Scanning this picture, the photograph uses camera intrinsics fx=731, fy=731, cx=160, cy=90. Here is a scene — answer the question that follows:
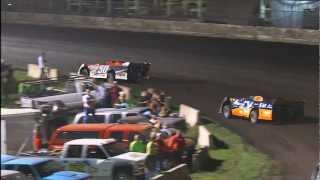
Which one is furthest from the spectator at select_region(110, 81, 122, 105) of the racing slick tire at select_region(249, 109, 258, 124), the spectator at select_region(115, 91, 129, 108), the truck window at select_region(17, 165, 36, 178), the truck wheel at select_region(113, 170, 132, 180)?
the racing slick tire at select_region(249, 109, 258, 124)

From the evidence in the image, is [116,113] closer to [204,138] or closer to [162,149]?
[162,149]

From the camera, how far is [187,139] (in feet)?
8.25

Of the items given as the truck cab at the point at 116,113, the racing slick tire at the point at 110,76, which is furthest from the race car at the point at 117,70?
the truck cab at the point at 116,113

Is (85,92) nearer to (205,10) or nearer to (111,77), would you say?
(111,77)

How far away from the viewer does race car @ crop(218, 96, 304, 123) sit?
2.66 meters

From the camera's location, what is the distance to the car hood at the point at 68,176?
2.27 meters

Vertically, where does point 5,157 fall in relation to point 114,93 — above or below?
below

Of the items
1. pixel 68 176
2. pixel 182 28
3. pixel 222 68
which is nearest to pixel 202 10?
pixel 182 28

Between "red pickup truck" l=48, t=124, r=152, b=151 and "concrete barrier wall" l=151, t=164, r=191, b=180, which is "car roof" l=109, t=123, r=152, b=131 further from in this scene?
"concrete barrier wall" l=151, t=164, r=191, b=180

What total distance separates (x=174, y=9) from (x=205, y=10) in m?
0.11

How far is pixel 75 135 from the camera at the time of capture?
2377mm

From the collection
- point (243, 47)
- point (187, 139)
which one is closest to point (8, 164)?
point (187, 139)

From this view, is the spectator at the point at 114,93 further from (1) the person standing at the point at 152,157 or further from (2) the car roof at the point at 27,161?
(2) the car roof at the point at 27,161

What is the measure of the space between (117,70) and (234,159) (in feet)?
1.71
